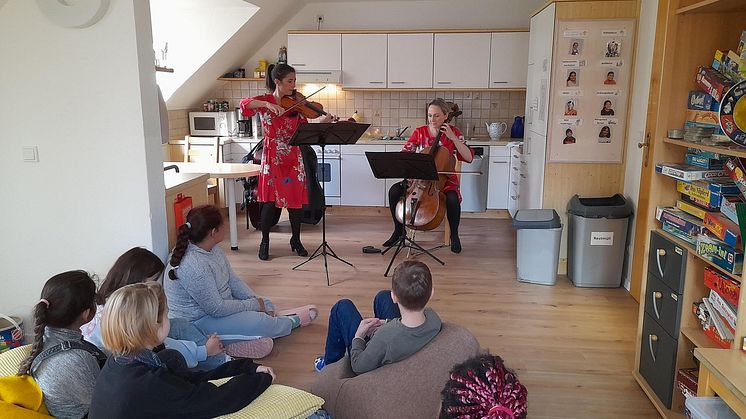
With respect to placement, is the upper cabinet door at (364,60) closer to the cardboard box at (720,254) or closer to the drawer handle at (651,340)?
the drawer handle at (651,340)

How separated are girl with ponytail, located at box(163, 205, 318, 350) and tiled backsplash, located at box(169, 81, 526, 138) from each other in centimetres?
369

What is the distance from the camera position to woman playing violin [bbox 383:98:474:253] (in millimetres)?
4441

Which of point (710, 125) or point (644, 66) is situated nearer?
point (710, 125)

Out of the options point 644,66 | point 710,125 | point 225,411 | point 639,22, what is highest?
point 639,22

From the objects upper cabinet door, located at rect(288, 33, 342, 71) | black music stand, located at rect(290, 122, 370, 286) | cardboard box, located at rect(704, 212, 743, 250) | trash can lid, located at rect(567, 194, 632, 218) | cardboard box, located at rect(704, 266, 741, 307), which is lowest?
trash can lid, located at rect(567, 194, 632, 218)

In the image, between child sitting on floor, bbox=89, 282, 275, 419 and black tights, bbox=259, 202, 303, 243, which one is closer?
child sitting on floor, bbox=89, 282, 275, 419

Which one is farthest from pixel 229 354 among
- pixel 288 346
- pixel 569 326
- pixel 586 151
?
pixel 586 151

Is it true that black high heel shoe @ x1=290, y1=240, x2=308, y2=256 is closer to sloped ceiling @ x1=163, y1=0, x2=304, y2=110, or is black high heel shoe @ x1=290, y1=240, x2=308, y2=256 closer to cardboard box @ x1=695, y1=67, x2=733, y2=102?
sloped ceiling @ x1=163, y1=0, x2=304, y2=110

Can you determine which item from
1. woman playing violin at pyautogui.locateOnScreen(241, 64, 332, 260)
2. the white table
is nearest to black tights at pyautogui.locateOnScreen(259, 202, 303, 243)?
woman playing violin at pyautogui.locateOnScreen(241, 64, 332, 260)

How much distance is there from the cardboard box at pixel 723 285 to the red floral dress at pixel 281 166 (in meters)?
2.99

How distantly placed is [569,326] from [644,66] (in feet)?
5.81

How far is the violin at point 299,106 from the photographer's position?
434 cm

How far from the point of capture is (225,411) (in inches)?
66.0

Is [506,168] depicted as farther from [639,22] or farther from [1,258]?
[1,258]
